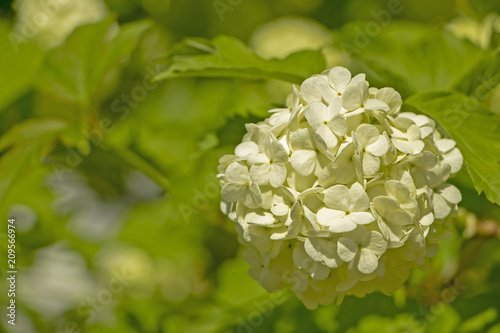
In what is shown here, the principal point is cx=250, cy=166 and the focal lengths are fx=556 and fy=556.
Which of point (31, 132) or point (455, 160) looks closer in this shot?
point (455, 160)

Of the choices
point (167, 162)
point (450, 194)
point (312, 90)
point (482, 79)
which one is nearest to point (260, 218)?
point (312, 90)

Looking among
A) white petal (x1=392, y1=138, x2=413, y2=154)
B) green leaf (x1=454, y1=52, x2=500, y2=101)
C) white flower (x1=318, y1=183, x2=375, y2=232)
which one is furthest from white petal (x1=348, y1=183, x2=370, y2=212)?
green leaf (x1=454, y1=52, x2=500, y2=101)

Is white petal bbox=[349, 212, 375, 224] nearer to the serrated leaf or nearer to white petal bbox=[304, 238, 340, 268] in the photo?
white petal bbox=[304, 238, 340, 268]

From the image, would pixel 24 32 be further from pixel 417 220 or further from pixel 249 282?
pixel 417 220

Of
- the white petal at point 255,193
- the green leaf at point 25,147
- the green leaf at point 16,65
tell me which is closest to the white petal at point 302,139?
the white petal at point 255,193

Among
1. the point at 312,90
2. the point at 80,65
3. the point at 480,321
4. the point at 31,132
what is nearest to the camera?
the point at 312,90

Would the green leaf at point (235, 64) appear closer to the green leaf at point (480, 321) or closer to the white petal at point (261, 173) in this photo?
the white petal at point (261, 173)

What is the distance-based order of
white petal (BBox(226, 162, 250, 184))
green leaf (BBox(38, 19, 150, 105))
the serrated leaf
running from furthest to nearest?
1. green leaf (BBox(38, 19, 150, 105))
2. the serrated leaf
3. white petal (BBox(226, 162, 250, 184))

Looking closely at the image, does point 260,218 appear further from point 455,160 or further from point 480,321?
point 480,321
